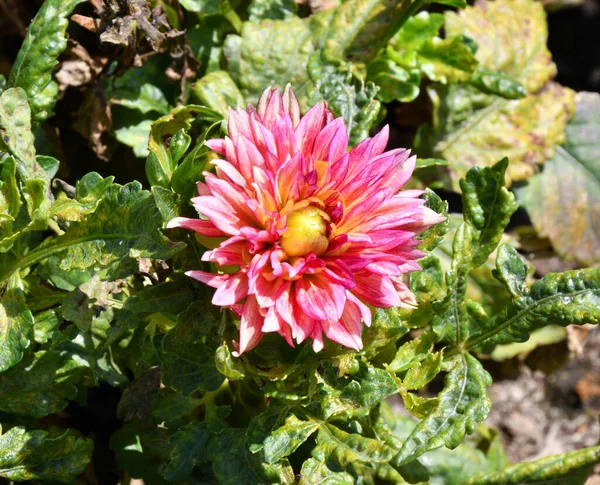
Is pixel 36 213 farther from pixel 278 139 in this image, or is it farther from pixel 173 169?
pixel 278 139

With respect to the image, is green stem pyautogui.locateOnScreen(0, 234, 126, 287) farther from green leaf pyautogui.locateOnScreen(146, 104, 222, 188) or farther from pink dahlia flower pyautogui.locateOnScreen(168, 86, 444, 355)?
pink dahlia flower pyautogui.locateOnScreen(168, 86, 444, 355)

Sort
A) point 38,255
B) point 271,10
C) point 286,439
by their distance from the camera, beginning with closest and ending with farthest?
1. point 286,439
2. point 38,255
3. point 271,10

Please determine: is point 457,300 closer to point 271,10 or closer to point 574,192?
point 271,10

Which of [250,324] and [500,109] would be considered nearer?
[250,324]

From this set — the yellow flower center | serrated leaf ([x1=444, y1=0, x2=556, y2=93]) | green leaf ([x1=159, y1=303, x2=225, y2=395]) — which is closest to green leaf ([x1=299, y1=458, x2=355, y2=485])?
green leaf ([x1=159, y1=303, x2=225, y2=395])

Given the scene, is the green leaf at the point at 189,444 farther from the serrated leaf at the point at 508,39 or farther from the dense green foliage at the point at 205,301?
the serrated leaf at the point at 508,39

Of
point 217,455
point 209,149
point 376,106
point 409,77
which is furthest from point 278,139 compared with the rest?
point 409,77

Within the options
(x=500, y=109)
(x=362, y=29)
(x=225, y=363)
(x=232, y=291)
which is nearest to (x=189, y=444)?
(x=225, y=363)
